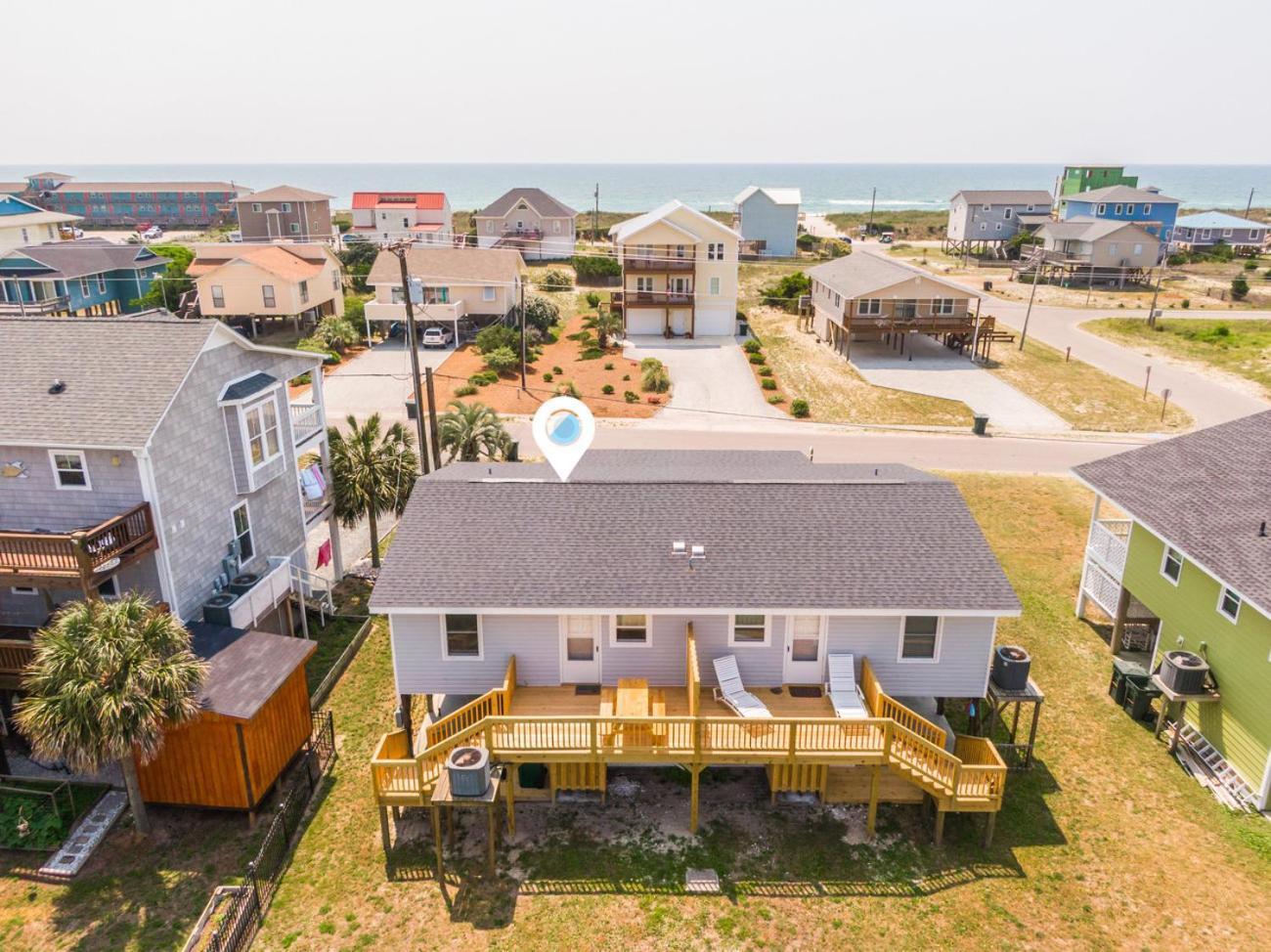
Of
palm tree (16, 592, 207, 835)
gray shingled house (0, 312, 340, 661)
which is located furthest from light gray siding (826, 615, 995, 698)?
gray shingled house (0, 312, 340, 661)

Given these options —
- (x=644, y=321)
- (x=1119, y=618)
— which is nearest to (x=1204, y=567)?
(x=1119, y=618)

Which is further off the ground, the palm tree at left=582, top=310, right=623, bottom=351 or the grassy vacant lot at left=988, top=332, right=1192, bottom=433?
the palm tree at left=582, top=310, right=623, bottom=351

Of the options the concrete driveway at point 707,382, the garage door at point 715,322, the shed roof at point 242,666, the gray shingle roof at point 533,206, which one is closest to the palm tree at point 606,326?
the concrete driveway at point 707,382

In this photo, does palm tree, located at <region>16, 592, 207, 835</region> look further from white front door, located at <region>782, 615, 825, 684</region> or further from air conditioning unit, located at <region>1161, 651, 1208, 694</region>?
air conditioning unit, located at <region>1161, 651, 1208, 694</region>

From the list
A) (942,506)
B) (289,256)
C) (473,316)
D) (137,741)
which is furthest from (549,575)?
(289,256)

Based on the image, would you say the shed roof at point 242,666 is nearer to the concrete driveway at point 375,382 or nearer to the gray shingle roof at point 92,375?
the gray shingle roof at point 92,375
